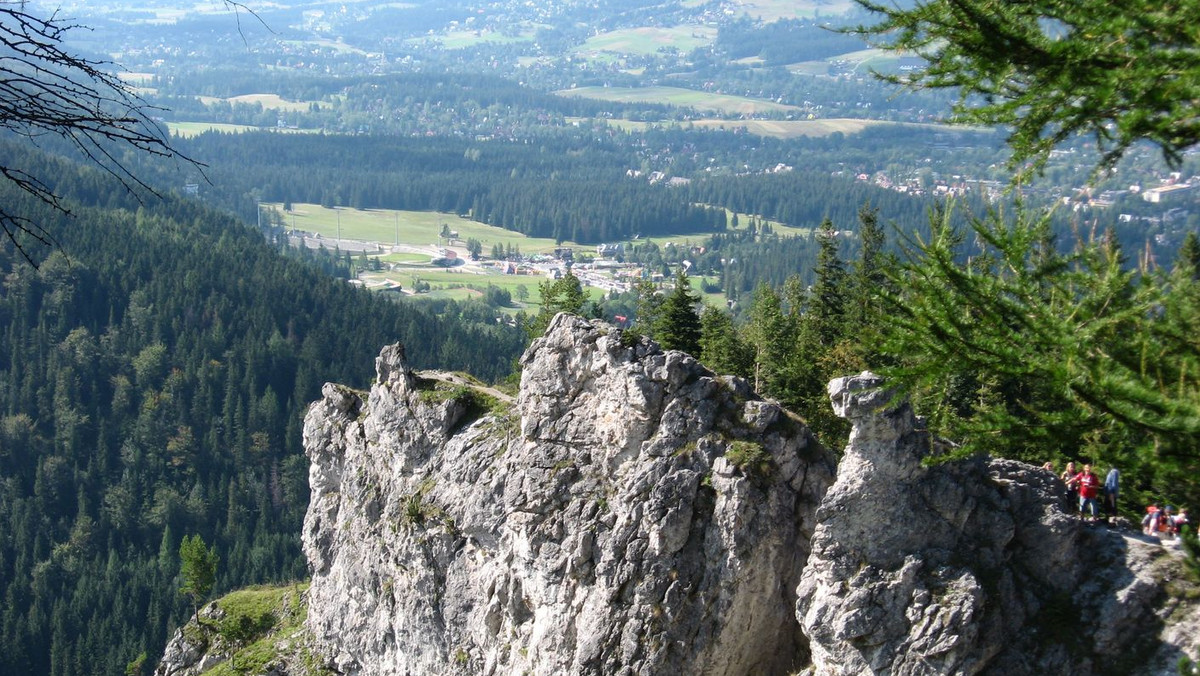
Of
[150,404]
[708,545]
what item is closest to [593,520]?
[708,545]

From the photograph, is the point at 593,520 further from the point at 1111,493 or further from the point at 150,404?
the point at 150,404

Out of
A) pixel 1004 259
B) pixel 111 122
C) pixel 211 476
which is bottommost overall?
pixel 211 476

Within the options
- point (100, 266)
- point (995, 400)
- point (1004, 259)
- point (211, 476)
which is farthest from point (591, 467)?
point (100, 266)

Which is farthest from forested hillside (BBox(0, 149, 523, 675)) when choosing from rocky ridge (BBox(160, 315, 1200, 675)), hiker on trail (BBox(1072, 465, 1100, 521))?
hiker on trail (BBox(1072, 465, 1100, 521))

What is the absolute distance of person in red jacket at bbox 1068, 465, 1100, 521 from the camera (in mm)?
25516

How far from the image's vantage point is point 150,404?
5128 inches

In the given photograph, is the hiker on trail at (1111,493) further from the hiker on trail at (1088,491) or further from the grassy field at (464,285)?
the grassy field at (464,285)

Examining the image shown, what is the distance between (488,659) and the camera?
115ft

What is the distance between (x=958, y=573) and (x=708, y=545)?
6.80 m

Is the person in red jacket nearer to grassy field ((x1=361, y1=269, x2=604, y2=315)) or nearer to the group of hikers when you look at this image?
the group of hikers

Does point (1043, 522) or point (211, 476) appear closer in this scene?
point (1043, 522)

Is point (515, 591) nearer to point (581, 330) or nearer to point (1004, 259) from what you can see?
point (581, 330)

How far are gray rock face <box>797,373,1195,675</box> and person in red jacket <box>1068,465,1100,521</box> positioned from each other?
75 centimetres

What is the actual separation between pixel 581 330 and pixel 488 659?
1110 cm
